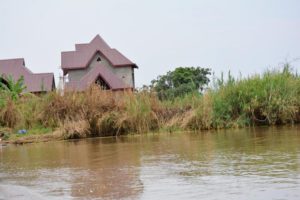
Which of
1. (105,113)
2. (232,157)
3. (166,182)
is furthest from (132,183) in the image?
(105,113)

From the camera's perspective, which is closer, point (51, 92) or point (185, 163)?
point (185, 163)

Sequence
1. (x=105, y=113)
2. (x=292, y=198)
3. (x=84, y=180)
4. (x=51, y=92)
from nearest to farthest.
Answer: (x=292, y=198) → (x=84, y=180) → (x=105, y=113) → (x=51, y=92)

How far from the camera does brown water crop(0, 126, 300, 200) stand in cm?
544

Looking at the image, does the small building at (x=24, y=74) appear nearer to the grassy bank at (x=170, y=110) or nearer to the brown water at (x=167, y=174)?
the grassy bank at (x=170, y=110)

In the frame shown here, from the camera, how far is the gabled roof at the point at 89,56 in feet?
163

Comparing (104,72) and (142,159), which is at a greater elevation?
(104,72)

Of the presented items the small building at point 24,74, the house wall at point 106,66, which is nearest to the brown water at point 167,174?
the small building at point 24,74

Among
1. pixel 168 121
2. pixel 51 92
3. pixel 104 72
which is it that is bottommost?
pixel 168 121

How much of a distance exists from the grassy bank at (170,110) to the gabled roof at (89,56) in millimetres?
31087

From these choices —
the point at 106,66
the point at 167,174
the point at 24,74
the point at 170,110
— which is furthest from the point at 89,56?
the point at 167,174

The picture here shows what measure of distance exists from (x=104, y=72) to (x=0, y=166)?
36274 millimetres

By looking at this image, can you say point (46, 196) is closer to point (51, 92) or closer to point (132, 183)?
point (132, 183)

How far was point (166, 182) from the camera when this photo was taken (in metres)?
6.21

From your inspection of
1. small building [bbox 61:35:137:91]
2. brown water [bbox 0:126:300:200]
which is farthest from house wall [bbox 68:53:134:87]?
brown water [bbox 0:126:300:200]
